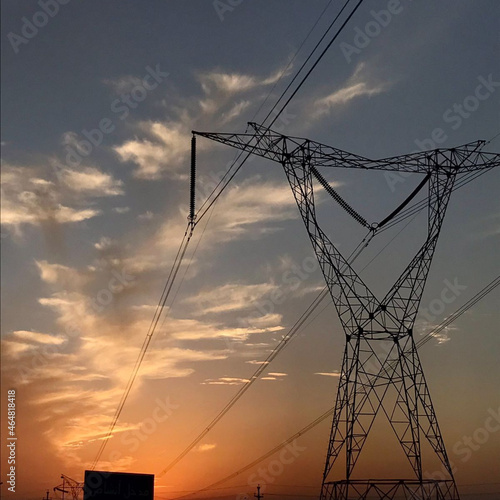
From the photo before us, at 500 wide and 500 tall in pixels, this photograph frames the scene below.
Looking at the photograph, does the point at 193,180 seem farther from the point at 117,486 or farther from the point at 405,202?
the point at 117,486

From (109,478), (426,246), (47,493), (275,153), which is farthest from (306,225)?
(47,493)

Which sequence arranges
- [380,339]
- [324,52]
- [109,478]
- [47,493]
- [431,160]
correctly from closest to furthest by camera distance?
[324,52] < [380,339] < [431,160] < [109,478] < [47,493]

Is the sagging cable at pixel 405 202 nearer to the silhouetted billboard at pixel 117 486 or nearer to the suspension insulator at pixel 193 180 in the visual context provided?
the suspension insulator at pixel 193 180

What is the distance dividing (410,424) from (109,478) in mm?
42908

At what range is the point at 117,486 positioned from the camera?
74688 mm

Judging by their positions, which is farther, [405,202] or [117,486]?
[117,486]

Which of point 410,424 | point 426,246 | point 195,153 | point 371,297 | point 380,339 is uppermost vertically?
point 195,153

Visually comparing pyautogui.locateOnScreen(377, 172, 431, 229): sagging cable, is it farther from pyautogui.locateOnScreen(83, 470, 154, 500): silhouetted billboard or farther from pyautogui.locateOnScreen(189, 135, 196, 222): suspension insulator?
pyautogui.locateOnScreen(83, 470, 154, 500): silhouetted billboard

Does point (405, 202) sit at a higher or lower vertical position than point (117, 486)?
higher

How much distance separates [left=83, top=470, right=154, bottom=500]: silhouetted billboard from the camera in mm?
73875

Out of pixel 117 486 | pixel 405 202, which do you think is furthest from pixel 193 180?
pixel 117 486

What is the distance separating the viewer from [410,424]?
45469mm

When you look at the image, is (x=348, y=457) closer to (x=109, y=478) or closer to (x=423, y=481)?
(x=423, y=481)

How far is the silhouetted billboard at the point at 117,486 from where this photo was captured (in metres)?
73.9
